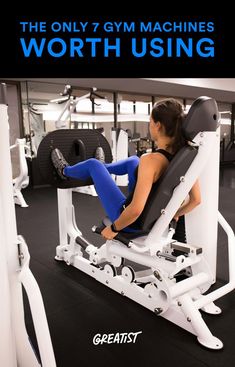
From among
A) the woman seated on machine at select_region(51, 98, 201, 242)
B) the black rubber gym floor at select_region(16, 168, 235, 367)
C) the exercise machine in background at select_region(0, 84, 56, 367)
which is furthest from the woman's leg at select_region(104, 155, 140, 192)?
the exercise machine in background at select_region(0, 84, 56, 367)

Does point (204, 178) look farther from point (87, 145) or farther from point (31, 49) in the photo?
point (31, 49)

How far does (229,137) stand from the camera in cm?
957

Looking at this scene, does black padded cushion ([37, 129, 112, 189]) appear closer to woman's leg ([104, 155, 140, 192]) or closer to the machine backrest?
woman's leg ([104, 155, 140, 192])

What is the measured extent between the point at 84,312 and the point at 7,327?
0.90 metres

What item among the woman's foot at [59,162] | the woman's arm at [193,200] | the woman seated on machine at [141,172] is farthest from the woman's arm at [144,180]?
the woman's foot at [59,162]

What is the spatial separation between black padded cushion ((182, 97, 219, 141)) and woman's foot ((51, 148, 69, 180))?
78 cm

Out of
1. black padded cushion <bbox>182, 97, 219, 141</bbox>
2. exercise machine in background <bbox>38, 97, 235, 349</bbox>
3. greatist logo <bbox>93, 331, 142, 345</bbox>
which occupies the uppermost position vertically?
black padded cushion <bbox>182, 97, 219, 141</bbox>

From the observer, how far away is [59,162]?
5.77ft

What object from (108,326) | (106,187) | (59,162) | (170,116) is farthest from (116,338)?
(170,116)

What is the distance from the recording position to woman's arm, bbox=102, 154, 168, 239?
1.32 meters

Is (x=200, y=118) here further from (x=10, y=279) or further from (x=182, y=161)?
(x=10, y=279)

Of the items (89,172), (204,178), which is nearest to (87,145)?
(89,172)

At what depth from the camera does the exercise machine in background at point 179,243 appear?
4.29 feet

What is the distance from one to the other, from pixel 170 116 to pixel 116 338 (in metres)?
1.09
